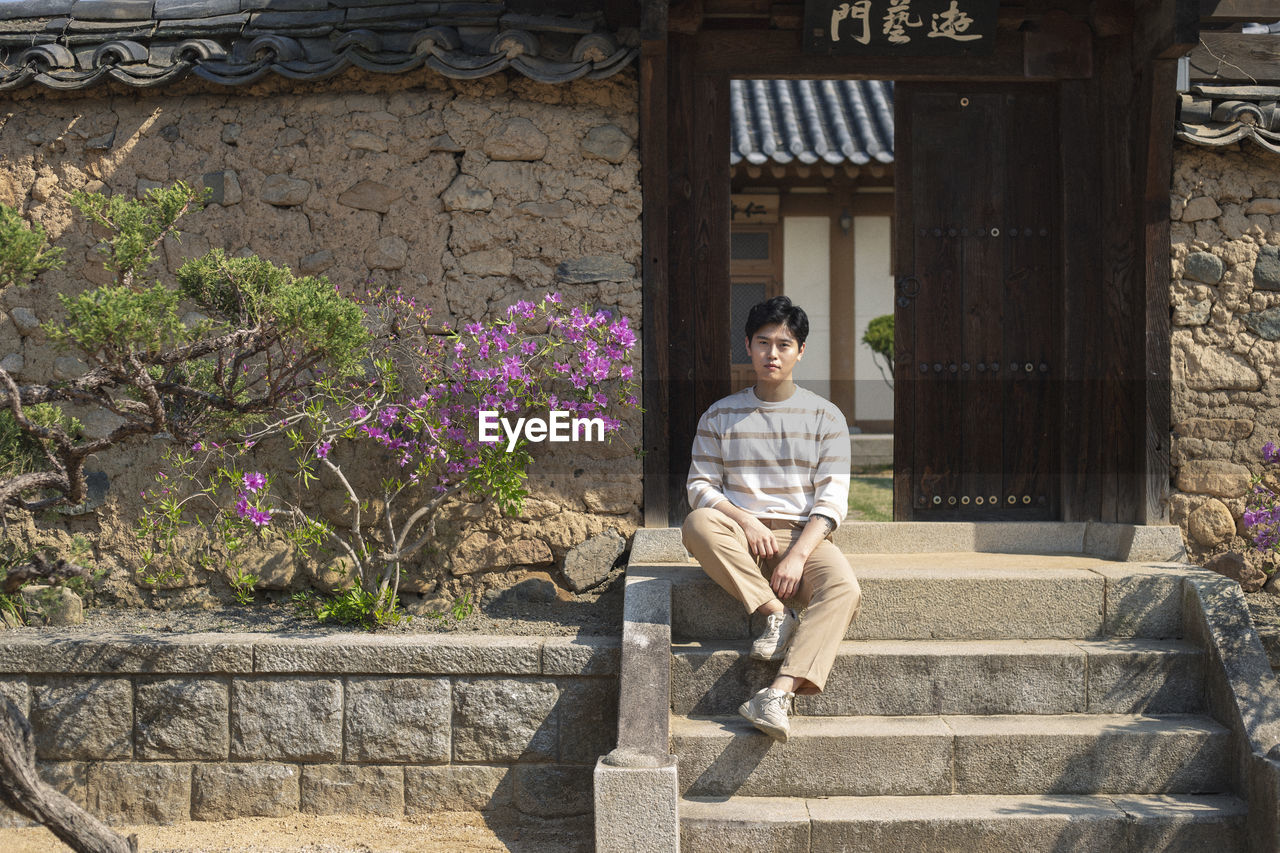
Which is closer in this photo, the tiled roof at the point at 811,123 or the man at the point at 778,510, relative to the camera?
the man at the point at 778,510

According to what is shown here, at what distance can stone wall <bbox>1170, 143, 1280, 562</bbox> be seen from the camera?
489 cm

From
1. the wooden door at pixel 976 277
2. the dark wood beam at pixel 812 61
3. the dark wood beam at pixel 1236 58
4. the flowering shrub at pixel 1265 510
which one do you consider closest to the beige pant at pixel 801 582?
the wooden door at pixel 976 277

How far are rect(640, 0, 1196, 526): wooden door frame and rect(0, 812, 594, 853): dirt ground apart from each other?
5.22 ft

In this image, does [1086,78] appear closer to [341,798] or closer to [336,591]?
[336,591]

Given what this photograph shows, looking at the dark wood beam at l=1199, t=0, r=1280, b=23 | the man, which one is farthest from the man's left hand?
the dark wood beam at l=1199, t=0, r=1280, b=23

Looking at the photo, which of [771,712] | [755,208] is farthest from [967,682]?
[755,208]

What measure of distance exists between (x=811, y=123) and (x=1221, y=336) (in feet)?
18.3

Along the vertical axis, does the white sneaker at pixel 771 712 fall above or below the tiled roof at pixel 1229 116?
below

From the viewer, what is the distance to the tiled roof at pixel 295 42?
15.3 feet

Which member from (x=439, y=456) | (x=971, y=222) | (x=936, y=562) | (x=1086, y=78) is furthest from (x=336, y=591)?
(x=1086, y=78)

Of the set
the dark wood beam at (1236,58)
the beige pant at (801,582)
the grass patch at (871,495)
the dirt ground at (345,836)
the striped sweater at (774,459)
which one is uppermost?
the dark wood beam at (1236,58)

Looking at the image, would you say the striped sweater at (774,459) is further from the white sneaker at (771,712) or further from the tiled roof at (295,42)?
the tiled roof at (295,42)

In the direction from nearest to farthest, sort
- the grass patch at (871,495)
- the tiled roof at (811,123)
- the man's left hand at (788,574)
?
the man's left hand at (788,574), the grass patch at (871,495), the tiled roof at (811,123)

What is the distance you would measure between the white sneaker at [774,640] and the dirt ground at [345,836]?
90 centimetres
